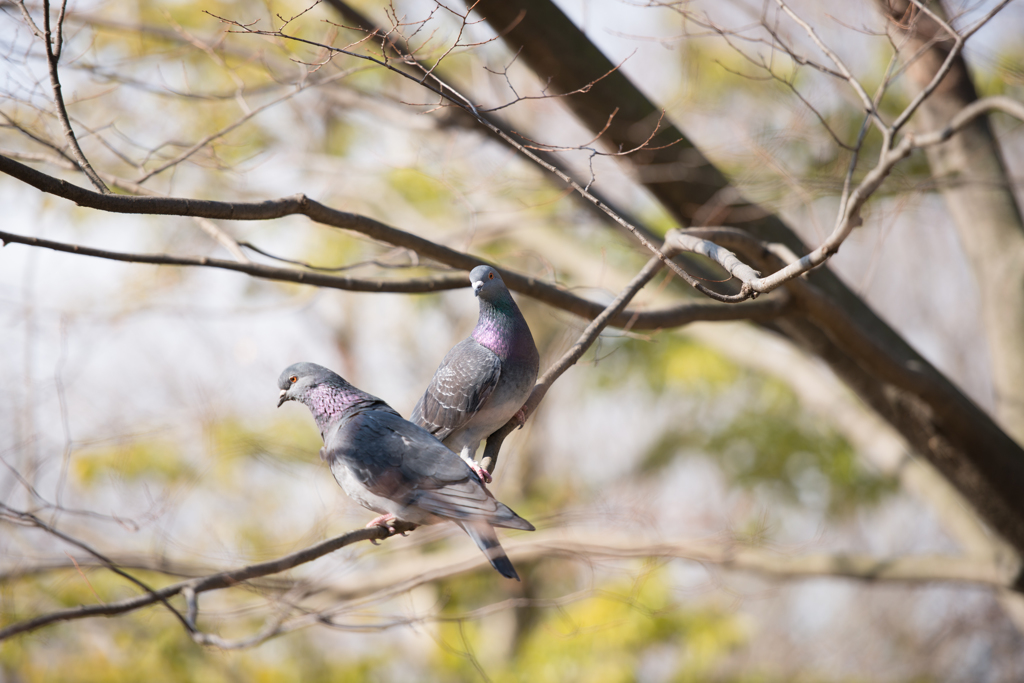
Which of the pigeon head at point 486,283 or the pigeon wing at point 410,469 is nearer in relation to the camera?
the pigeon wing at point 410,469

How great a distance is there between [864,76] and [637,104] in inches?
144

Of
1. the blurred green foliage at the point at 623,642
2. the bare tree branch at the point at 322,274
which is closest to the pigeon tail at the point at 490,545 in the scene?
the bare tree branch at the point at 322,274

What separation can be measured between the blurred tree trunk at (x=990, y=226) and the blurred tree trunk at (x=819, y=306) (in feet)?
2.74

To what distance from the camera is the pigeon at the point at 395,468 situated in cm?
154

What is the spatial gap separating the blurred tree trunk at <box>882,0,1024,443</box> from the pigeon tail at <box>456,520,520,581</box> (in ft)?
11.1

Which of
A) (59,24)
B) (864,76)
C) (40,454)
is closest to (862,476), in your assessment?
(864,76)

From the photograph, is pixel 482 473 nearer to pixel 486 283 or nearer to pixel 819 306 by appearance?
pixel 486 283

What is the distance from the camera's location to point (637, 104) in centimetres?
300

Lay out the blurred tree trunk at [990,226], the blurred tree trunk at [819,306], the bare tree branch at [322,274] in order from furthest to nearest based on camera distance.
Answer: the blurred tree trunk at [990,226] < the blurred tree trunk at [819,306] < the bare tree branch at [322,274]

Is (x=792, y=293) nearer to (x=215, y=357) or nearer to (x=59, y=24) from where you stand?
(x=59, y=24)

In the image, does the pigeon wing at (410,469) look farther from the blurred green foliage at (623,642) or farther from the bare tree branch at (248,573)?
the blurred green foliage at (623,642)

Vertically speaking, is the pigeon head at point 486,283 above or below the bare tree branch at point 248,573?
above

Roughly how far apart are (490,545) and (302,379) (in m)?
0.70

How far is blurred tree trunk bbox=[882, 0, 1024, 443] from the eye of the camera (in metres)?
3.88
